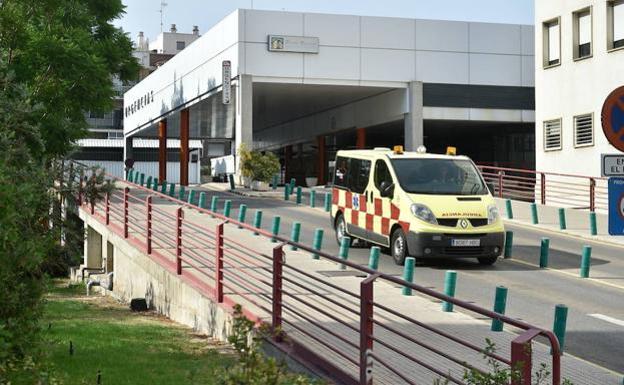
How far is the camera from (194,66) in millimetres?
53000

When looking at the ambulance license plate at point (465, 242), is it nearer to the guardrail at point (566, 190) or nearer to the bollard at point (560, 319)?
the bollard at point (560, 319)

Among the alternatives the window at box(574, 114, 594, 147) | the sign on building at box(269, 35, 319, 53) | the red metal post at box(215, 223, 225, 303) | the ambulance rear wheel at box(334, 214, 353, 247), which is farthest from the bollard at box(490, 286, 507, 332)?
the sign on building at box(269, 35, 319, 53)

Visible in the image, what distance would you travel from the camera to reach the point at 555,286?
568 inches

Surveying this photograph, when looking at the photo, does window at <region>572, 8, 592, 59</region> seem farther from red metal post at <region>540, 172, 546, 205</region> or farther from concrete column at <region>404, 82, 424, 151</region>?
concrete column at <region>404, 82, 424, 151</region>

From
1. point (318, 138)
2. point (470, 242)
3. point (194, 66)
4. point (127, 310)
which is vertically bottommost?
point (127, 310)

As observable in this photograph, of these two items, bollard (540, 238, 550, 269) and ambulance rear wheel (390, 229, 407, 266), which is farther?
bollard (540, 238, 550, 269)

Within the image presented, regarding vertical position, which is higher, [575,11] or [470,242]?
[575,11]

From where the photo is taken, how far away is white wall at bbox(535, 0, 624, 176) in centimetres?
2942

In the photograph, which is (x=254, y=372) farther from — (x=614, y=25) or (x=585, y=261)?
(x=614, y=25)

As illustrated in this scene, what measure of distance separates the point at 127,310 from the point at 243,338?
11.8m

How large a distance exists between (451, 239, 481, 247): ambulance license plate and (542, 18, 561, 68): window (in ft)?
59.0

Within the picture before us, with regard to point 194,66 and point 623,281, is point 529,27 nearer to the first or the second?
point 194,66

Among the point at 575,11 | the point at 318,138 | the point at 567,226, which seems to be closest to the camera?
the point at 567,226

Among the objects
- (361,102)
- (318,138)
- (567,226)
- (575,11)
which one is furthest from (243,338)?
(318,138)
